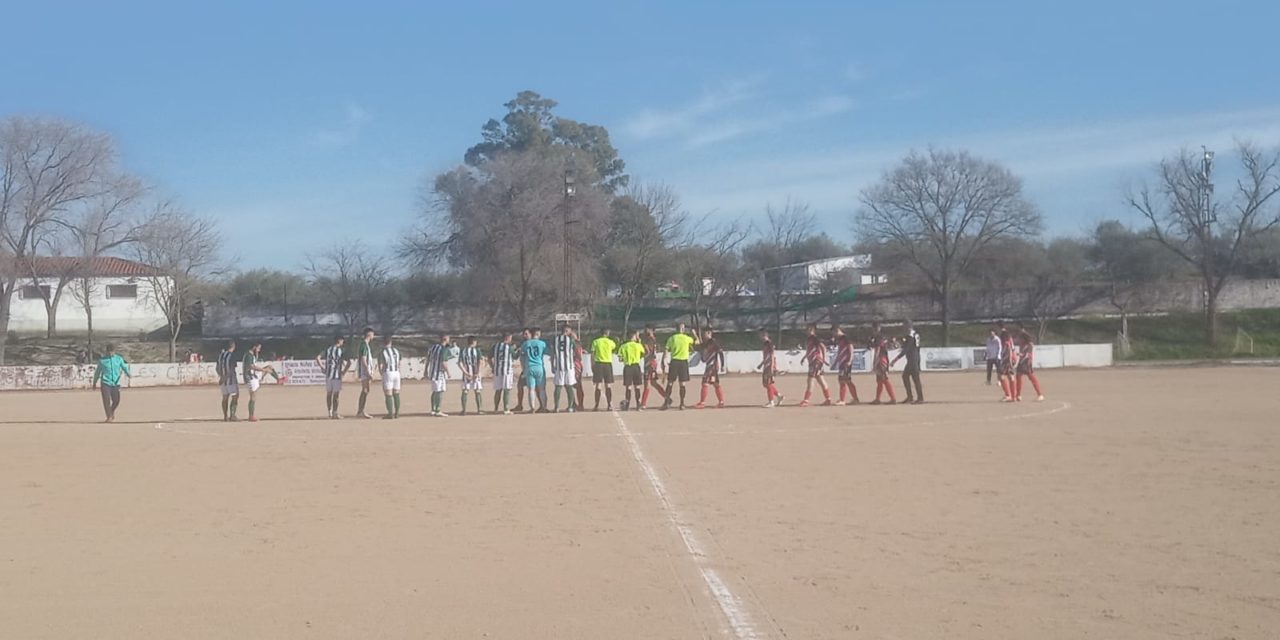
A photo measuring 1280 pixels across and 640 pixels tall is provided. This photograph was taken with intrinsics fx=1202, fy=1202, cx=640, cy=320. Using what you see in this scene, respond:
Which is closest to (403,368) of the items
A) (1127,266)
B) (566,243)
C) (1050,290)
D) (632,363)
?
(566,243)

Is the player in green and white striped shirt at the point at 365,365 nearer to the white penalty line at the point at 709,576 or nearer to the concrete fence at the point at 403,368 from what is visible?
the white penalty line at the point at 709,576

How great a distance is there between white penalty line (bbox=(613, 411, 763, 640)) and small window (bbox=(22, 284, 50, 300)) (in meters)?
54.1

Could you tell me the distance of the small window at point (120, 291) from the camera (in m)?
66.4

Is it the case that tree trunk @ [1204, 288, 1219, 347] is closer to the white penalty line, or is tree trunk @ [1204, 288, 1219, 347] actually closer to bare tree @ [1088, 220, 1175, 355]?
bare tree @ [1088, 220, 1175, 355]

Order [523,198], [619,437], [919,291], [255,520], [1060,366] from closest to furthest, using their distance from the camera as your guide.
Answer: [255,520] < [619,437] < [1060,366] < [523,198] < [919,291]

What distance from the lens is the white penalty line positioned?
6676 millimetres

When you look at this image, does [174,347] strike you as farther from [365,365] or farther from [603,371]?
[603,371]

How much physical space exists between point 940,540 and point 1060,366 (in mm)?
40680

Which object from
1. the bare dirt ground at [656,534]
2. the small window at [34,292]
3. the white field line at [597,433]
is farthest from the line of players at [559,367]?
the small window at [34,292]

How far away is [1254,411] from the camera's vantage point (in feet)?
68.5

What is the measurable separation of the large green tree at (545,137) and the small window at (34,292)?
2543 centimetres

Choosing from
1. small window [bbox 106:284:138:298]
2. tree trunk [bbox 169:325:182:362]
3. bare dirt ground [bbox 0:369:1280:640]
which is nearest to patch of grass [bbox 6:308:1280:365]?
tree trunk [bbox 169:325:182:362]

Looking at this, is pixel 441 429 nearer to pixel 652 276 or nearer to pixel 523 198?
pixel 523 198

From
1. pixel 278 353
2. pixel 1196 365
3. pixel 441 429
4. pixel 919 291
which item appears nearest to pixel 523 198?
pixel 278 353
